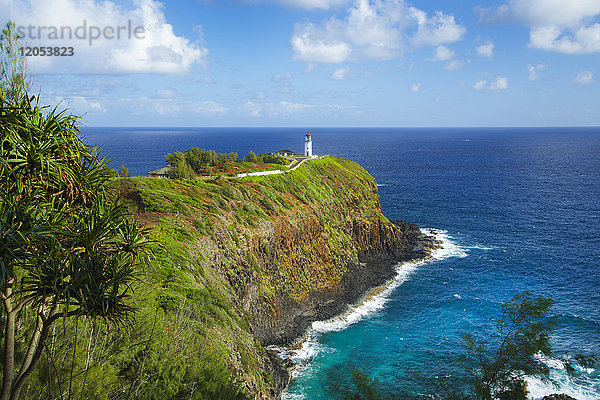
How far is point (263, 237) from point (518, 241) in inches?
2015

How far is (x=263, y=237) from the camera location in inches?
1764

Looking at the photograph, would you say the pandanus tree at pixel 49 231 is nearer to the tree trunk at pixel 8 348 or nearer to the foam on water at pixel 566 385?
the tree trunk at pixel 8 348

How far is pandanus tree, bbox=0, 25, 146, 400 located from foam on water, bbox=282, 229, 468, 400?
26712mm

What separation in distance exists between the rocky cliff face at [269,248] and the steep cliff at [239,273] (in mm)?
166

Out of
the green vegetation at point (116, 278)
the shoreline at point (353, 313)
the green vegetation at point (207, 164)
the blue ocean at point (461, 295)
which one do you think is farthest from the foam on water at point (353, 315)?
the green vegetation at point (207, 164)

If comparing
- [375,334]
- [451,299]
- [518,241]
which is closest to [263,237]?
[375,334]

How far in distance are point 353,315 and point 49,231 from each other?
42.1 meters

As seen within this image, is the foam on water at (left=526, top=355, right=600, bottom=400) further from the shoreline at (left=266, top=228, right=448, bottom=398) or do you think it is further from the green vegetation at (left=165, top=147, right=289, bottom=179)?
the green vegetation at (left=165, top=147, right=289, bottom=179)

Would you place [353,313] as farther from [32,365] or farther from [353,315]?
[32,365]

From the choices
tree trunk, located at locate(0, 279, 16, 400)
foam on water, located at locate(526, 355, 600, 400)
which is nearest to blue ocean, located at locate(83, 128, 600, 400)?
foam on water, located at locate(526, 355, 600, 400)

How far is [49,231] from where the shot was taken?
363 inches

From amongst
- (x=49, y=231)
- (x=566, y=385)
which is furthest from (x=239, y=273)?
(x=566, y=385)

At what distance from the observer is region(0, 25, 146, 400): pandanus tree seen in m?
9.20

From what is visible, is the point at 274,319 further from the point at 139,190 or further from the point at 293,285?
the point at 139,190
